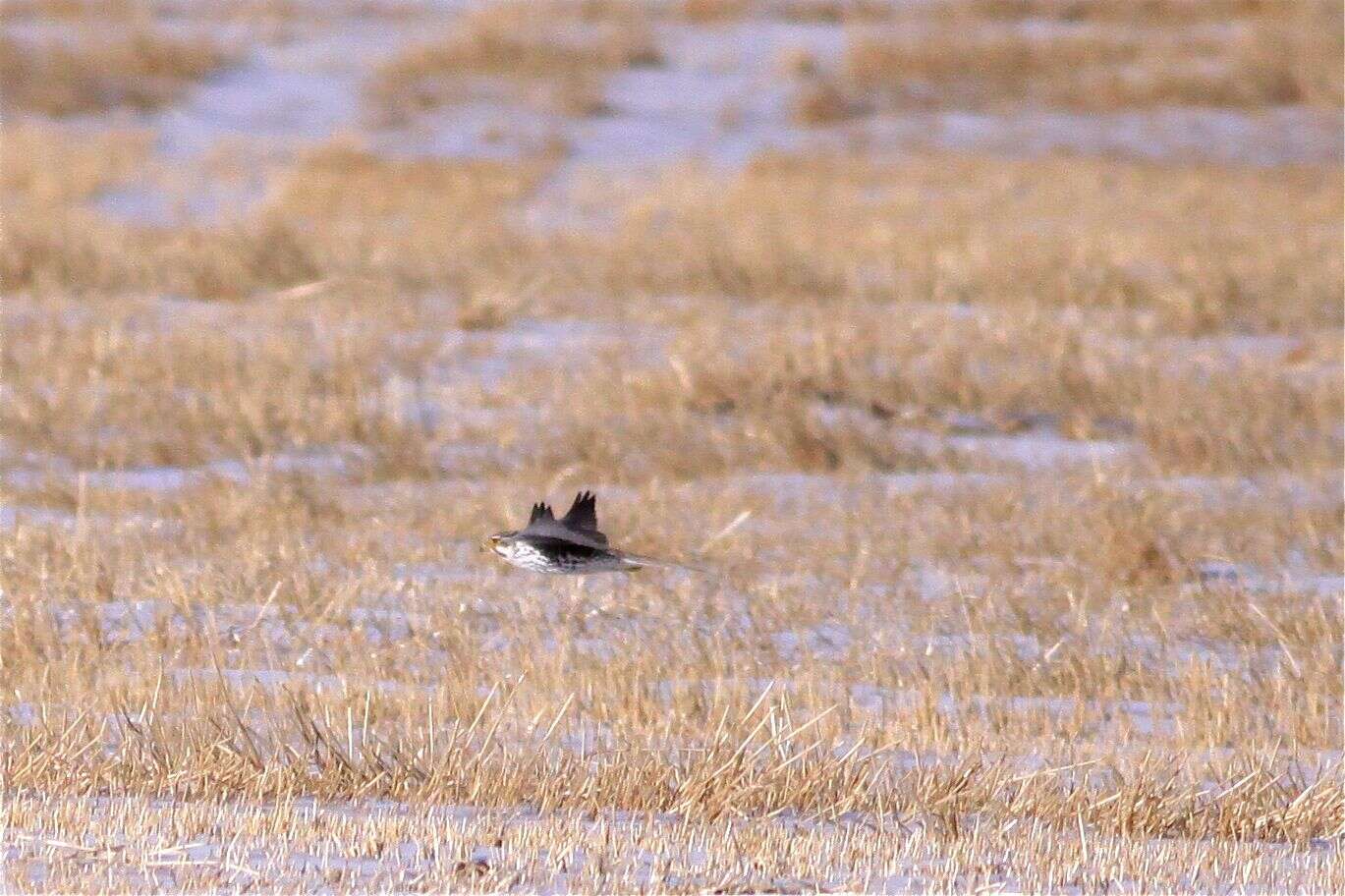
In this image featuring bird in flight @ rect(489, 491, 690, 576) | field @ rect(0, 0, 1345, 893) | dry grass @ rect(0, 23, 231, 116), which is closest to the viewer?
bird in flight @ rect(489, 491, 690, 576)

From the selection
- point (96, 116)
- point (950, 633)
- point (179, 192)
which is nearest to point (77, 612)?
point (950, 633)

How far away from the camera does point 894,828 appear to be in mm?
5367

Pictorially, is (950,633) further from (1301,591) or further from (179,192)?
(179,192)

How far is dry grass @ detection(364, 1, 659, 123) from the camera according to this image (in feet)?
79.0

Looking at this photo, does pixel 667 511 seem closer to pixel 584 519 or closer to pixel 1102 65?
pixel 584 519

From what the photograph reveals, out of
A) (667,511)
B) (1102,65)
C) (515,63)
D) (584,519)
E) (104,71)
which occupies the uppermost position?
(584,519)

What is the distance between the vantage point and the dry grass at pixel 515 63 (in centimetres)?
2408

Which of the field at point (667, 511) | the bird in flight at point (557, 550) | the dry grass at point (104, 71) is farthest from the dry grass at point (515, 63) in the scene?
the bird in flight at point (557, 550)

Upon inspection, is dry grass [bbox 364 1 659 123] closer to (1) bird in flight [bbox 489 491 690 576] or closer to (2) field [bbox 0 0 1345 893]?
(2) field [bbox 0 0 1345 893]

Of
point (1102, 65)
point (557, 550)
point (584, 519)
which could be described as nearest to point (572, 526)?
point (584, 519)

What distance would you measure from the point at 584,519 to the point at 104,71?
809 inches

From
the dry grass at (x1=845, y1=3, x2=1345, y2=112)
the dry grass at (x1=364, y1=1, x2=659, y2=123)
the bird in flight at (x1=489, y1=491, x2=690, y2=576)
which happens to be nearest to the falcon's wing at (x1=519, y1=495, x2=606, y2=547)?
the bird in flight at (x1=489, y1=491, x2=690, y2=576)

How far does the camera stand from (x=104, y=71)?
24.5 metres

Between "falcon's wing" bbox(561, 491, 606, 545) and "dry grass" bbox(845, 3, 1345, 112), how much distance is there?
2024cm
